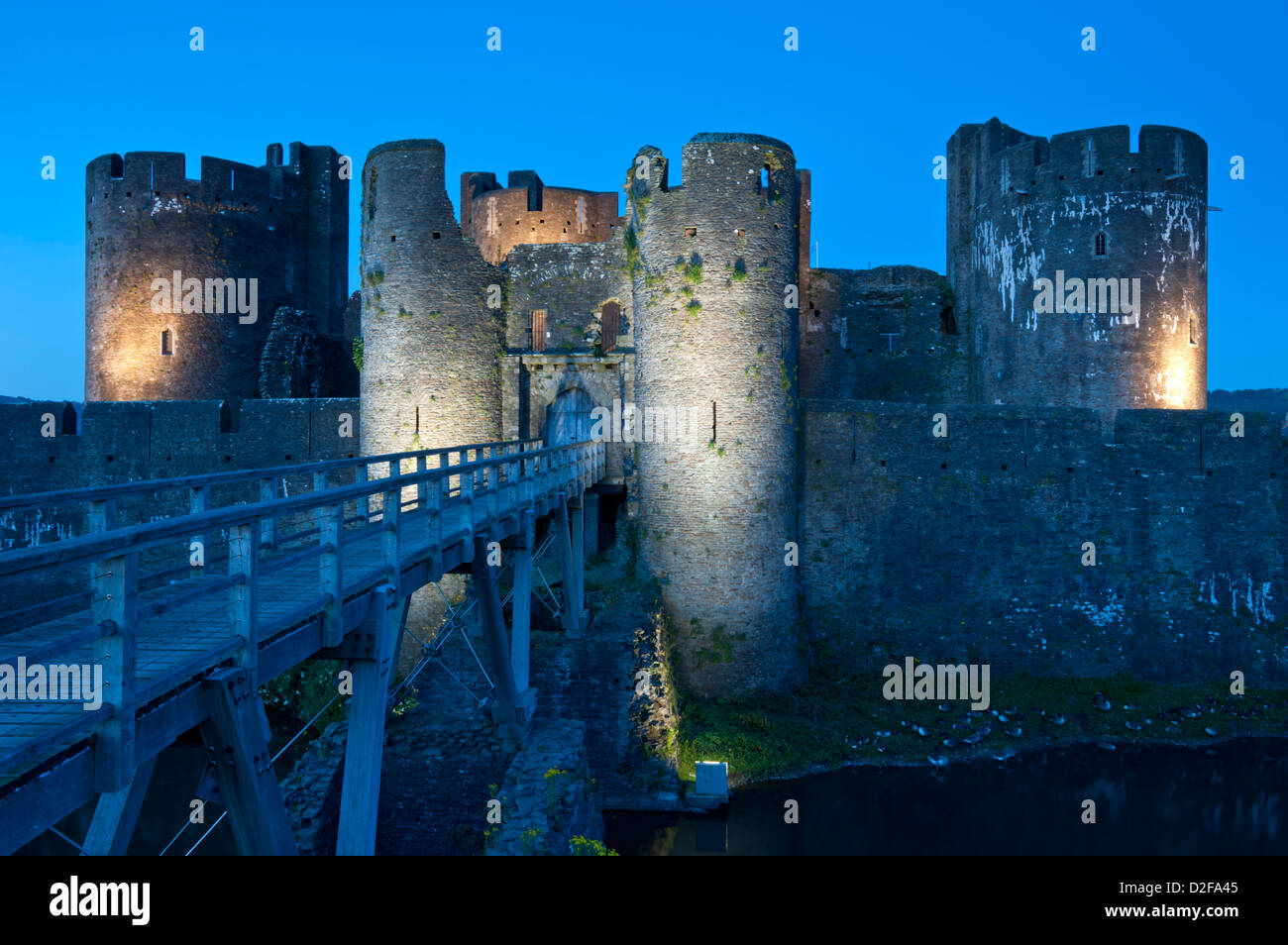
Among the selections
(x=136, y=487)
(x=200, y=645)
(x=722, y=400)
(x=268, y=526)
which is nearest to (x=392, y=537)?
(x=268, y=526)

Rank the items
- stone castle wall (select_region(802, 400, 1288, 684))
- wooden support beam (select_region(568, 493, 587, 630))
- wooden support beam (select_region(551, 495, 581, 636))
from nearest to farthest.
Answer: wooden support beam (select_region(551, 495, 581, 636))
wooden support beam (select_region(568, 493, 587, 630))
stone castle wall (select_region(802, 400, 1288, 684))

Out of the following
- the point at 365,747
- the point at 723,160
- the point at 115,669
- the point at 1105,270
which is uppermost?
the point at 723,160

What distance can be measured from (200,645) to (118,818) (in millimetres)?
940

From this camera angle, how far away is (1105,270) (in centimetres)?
2033

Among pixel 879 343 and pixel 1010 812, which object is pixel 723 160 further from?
pixel 1010 812


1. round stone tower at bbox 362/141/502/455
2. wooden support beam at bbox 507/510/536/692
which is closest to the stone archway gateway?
round stone tower at bbox 362/141/502/455

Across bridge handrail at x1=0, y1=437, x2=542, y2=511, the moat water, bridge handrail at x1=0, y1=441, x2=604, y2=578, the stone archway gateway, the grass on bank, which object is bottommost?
the moat water

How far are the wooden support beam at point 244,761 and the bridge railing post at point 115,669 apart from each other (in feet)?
2.42

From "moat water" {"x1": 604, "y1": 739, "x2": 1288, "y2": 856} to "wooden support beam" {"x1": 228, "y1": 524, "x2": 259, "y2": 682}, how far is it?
877 centimetres

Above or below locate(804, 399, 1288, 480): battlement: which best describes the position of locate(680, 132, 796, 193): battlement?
above

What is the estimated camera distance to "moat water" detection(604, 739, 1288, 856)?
1241 centimetres

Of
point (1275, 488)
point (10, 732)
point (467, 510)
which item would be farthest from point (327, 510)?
point (1275, 488)

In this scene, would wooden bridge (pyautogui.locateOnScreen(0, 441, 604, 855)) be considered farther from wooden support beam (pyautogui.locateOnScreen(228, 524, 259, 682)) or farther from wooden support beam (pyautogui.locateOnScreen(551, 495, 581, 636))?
wooden support beam (pyautogui.locateOnScreen(551, 495, 581, 636))

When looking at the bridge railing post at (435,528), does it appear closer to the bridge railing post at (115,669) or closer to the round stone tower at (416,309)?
the bridge railing post at (115,669)
